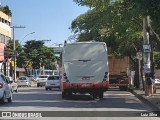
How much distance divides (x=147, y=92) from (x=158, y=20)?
10.1 metres

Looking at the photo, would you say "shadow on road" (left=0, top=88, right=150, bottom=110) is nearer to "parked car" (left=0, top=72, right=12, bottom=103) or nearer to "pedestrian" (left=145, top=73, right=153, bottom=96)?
"parked car" (left=0, top=72, right=12, bottom=103)

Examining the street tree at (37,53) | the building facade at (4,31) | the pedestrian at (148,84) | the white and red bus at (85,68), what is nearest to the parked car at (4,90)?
the white and red bus at (85,68)

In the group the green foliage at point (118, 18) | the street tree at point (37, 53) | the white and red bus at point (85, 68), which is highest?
the street tree at point (37, 53)

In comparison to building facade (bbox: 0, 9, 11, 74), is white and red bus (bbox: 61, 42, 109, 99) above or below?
below

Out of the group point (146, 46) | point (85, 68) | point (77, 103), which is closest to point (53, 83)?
point (146, 46)

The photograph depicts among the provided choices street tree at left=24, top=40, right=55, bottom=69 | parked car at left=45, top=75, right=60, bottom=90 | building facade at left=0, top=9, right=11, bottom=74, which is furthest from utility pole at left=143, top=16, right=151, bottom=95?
street tree at left=24, top=40, right=55, bottom=69

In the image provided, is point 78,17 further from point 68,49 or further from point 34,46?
point 34,46

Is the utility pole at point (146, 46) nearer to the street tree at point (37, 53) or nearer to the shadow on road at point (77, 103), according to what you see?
the shadow on road at point (77, 103)

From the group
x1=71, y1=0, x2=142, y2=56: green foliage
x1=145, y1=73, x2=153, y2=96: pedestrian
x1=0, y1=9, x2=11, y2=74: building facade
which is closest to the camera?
x1=71, y1=0, x2=142, y2=56: green foliage

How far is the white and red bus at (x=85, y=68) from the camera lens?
26500mm

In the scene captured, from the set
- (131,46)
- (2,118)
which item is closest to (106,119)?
(2,118)

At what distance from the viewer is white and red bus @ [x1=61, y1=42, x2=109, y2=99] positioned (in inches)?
1043

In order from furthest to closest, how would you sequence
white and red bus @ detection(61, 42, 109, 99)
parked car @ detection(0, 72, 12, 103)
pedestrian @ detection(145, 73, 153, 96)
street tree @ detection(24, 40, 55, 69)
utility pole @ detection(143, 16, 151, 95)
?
street tree @ detection(24, 40, 55, 69) → pedestrian @ detection(145, 73, 153, 96) → utility pole @ detection(143, 16, 151, 95) → white and red bus @ detection(61, 42, 109, 99) → parked car @ detection(0, 72, 12, 103)

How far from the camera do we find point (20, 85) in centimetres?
6425
